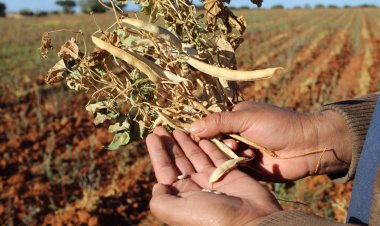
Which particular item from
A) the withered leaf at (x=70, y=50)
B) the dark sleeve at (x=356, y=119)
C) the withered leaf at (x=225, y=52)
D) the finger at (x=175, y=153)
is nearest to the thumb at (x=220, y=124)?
the finger at (x=175, y=153)

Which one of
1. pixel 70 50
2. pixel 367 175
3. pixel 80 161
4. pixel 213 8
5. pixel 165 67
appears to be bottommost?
pixel 80 161

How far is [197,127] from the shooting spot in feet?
6.10

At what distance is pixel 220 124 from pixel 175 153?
0.22 meters

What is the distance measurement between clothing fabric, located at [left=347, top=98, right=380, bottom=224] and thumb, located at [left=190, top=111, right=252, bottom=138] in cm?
48

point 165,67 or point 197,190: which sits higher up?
point 165,67

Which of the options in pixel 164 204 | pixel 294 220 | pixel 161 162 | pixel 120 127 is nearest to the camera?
pixel 294 220

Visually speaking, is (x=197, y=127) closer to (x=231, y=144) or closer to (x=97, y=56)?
(x=231, y=144)

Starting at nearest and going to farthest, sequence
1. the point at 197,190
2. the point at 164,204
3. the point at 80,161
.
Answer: the point at 164,204, the point at 197,190, the point at 80,161

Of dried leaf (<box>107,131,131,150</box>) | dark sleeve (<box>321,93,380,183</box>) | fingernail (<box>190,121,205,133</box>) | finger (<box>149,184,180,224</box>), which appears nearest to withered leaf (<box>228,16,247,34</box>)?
fingernail (<box>190,121,205,133</box>)

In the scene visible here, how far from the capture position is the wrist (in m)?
2.05

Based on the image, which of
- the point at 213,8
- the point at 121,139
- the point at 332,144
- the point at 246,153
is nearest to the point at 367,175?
the point at 332,144

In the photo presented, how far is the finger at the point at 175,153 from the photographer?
1834 millimetres

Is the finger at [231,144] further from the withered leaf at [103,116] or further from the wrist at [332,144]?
the withered leaf at [103,116]

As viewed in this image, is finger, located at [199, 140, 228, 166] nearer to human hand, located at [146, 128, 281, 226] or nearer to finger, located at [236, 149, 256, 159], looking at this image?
human hand, located at [146, 128, 281, 226]
